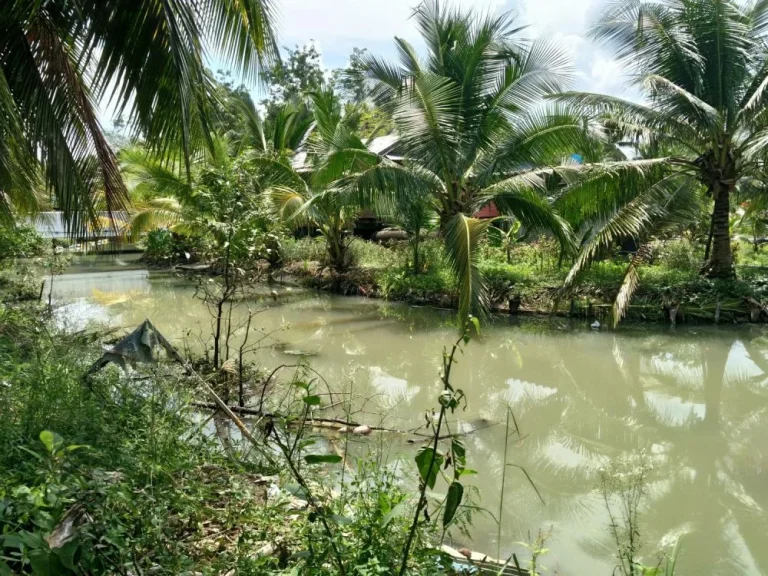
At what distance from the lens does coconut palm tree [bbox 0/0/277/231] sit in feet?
13.3

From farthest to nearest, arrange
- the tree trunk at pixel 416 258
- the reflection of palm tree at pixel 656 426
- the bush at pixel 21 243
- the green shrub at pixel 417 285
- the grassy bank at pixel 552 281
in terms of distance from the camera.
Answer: the tree trunk at pixel 416 258
the green shrub at pixel 417 285
the grassy bank at pixel 552 281
the bush at pixel 21 243
the reflection of palm tree at pixel 656 426

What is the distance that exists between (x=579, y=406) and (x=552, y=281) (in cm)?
503

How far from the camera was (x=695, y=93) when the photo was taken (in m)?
9.51

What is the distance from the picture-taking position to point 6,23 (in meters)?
4.23

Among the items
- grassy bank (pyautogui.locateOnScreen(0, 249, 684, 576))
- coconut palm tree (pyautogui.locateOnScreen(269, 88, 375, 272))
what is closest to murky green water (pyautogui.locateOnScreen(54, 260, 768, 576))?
grassy bank (pyautogui.locateOnScreen(0, 249, 684, 576))

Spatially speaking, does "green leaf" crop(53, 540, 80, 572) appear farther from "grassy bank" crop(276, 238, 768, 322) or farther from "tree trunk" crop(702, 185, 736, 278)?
"tree trunk" crop(702, 185, 736, 278)

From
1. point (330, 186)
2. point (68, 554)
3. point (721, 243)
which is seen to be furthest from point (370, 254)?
point (68, 554)

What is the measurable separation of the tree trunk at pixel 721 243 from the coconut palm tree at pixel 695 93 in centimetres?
2

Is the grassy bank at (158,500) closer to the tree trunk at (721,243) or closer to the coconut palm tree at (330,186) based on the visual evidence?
the coconut palm tree at (330,186)

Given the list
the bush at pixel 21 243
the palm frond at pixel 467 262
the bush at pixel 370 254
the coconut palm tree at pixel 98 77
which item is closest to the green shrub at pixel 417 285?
the bush at pixel 370 254

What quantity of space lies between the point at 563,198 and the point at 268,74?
6.06m

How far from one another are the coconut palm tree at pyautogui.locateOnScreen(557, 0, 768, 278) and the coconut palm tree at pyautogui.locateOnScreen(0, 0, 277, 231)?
20.4 feet

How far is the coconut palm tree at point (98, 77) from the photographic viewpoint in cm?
404

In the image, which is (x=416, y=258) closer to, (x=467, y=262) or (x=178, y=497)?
(x=467, y=262)
